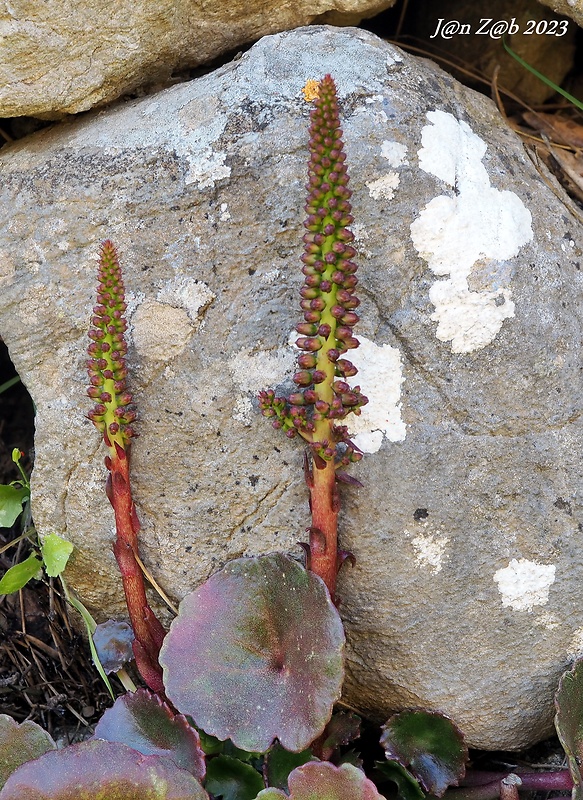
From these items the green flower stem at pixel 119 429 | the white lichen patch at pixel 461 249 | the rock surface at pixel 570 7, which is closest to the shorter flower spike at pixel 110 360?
the green flower stem at pixel 119 429

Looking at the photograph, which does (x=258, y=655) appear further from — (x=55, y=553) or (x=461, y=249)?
(x=461, y=249)

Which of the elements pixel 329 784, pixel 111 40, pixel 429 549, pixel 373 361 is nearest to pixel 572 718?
pixel 429 549

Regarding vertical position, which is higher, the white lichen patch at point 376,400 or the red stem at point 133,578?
the white lichen patch at point 376,400

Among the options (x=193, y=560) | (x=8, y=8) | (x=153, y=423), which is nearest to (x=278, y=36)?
(x=8, y=8)

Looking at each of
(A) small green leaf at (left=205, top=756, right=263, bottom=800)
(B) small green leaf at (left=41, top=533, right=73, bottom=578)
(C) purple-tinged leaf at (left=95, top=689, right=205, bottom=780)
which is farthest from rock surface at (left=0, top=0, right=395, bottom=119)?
(A) small green leaf at (left=205, top=756, right=263, bottom=800)

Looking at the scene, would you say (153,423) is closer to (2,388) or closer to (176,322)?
(176,322)

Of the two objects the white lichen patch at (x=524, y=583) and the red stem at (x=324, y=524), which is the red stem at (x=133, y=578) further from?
the white lichen patch at (x=524, y=583)
